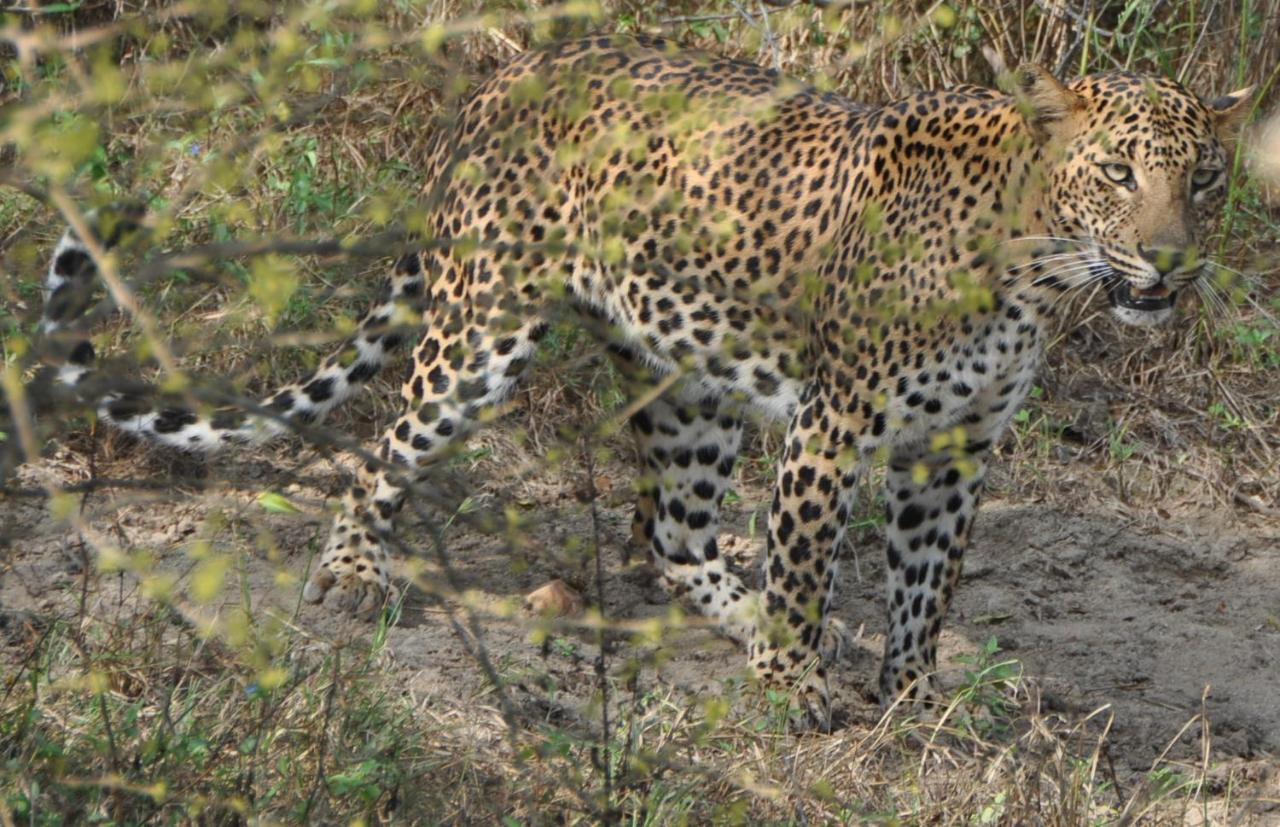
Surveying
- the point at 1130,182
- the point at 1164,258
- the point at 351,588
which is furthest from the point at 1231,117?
the point at 351,588

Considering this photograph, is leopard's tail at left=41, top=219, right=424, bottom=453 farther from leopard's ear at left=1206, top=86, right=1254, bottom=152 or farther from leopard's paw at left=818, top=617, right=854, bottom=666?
leopard's ear at left=1206, top=86, right=1254, bottom=152

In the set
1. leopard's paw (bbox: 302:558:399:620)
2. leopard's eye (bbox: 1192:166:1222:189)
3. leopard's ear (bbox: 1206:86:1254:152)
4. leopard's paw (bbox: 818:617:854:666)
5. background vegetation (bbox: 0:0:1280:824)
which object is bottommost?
leopard's paw (bbox: 818:617:854:666)

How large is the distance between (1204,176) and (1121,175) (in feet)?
0.88

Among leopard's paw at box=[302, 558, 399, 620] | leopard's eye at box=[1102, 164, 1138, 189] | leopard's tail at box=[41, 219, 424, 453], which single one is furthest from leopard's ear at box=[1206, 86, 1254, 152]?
leopard's paw at box=[302, 558, 399, 620]

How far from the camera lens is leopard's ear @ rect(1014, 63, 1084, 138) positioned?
17.2ft

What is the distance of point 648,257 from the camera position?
585 cm

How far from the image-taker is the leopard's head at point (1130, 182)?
5.04m

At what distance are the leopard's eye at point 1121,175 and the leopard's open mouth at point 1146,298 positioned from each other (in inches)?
10.7

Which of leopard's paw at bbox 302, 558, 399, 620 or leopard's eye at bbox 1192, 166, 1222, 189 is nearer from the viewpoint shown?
leopard's eye at bbox 1192, 166, 1222, 189

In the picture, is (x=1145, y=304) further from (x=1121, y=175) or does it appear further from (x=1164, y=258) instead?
(x=1121, y=175)

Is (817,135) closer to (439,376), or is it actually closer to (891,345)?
(891,345)

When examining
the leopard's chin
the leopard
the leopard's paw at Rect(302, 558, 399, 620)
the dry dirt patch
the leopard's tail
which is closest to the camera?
the leopard's chin

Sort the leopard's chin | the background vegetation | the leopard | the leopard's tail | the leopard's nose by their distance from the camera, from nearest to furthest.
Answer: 1. the background vegetation
2. the leopard's nose
3. the leopard's chin
4. the leopard
5. the leopard's tail

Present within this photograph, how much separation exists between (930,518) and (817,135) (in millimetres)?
1251
